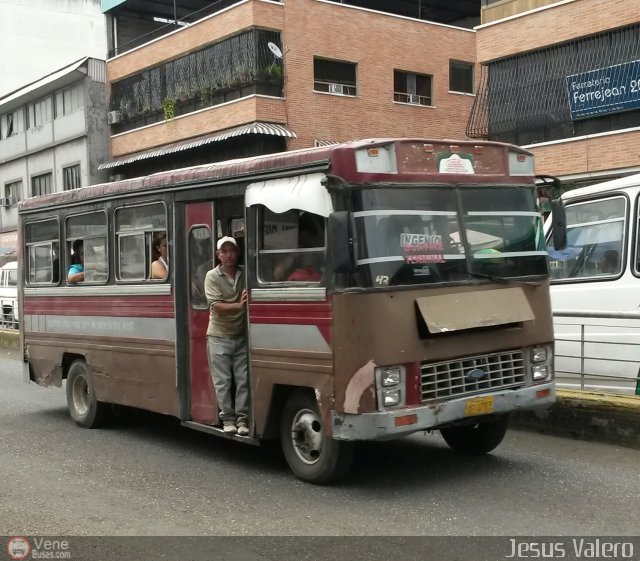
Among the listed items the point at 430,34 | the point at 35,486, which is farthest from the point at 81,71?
the point at 35,486

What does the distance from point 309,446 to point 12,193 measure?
121 feet

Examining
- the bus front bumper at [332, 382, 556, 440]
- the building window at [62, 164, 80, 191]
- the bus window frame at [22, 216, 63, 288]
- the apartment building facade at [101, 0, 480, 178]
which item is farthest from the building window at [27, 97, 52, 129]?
the bus front bumper at [332, 382, 556, 440]

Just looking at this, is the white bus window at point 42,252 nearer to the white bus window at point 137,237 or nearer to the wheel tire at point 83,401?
the wheel tire at point 83,401

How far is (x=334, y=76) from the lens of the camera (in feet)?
96.7

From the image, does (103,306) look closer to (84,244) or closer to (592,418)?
(84,244)

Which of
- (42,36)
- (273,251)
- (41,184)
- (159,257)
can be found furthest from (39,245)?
(42,36)

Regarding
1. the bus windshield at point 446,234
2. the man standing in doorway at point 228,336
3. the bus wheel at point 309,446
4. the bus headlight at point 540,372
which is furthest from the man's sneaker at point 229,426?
the bus headlight at point 540,372

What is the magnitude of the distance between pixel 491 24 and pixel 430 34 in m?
10.8

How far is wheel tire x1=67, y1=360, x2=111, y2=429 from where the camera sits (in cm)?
958

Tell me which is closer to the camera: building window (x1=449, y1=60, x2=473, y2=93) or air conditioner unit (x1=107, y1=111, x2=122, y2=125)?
building window (x1=449, y1=60, x2=473, y2=93)

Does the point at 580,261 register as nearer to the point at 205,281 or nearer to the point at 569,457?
the point at 569,457

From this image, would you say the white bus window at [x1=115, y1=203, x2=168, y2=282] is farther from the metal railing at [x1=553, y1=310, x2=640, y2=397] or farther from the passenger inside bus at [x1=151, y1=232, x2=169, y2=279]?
the metal railing at [x1=553, y1=310, x2=640, y2=397]

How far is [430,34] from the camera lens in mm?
32062

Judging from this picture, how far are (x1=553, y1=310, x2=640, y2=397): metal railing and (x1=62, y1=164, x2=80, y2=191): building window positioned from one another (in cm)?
2924
